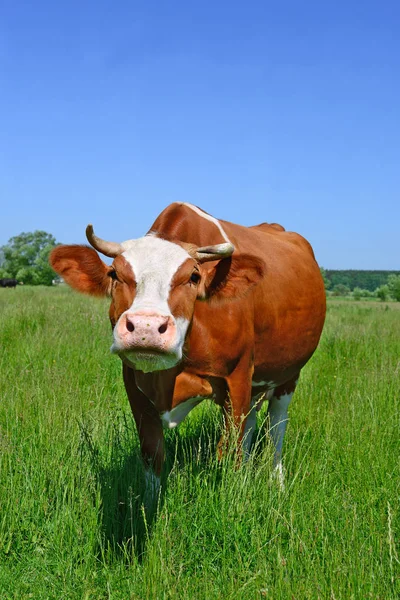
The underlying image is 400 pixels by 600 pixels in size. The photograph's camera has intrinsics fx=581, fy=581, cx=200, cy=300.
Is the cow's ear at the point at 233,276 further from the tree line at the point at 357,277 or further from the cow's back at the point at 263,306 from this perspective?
the tree line at the point at 357,277

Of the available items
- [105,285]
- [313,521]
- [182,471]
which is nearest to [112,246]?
[105,285]

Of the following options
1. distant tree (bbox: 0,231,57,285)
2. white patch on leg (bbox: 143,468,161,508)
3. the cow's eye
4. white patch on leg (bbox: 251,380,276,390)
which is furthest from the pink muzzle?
distant tree (bbox: 0,231,57,285)

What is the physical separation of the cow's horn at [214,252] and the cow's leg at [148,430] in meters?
1.04

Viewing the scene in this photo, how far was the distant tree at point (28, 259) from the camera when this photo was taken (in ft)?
266

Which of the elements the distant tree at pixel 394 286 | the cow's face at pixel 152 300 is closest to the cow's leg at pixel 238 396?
the cow's face at pixel 152 300

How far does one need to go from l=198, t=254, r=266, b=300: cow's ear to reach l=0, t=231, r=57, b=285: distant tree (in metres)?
78.5

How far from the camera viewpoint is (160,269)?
10.1 feet

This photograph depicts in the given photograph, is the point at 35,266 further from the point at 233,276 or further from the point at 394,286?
the point at 233,276

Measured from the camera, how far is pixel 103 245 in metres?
3.43

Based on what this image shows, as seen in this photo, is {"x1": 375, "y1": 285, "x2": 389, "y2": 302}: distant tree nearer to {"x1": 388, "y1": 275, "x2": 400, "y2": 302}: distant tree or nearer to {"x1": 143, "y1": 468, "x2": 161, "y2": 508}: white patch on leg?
{"x1": 388, "y1": 275, "x2": 400, "y2": 302}: distant tree

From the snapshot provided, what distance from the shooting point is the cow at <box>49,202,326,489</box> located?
294cm

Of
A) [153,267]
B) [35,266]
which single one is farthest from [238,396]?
[35,266]

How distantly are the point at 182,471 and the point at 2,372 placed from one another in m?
3.36

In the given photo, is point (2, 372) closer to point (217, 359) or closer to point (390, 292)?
point (217, 359)
